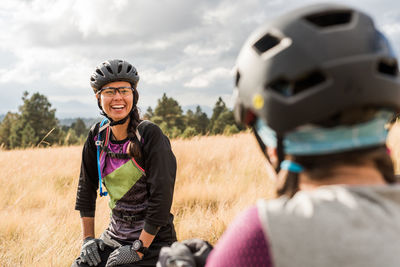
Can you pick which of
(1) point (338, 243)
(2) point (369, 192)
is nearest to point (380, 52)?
(2) point (369, 192)

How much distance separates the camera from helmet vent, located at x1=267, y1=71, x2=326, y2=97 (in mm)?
1197

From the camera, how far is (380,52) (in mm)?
1236

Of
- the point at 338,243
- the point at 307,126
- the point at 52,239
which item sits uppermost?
the point at 307,126

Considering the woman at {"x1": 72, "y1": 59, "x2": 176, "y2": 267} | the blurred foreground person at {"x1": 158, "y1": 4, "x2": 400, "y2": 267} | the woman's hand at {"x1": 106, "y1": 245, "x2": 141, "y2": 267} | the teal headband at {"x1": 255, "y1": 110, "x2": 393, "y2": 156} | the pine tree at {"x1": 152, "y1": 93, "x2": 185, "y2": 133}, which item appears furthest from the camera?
the pine tree at {"x1": 152, "y1": 93, "x2": 185, "y2": 133}

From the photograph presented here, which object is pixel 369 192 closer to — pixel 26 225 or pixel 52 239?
pixel 52 239

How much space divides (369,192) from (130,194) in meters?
2.22

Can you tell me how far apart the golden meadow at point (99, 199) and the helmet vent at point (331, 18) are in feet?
10.6

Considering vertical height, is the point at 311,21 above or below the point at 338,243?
above

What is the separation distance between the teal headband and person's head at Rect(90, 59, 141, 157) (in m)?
2.11

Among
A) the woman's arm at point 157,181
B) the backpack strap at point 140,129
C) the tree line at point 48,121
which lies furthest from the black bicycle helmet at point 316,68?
the tree line at point 48,121

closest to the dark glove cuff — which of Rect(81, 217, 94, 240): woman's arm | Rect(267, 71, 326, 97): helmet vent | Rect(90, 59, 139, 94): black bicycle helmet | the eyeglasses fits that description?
Rect(81, 217, 94, 240): woman's arm

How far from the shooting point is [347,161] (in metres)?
1.12

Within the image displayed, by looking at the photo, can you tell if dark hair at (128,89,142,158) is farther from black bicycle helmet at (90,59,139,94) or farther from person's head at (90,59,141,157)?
black bicycle helmet at (90,59,139,94)

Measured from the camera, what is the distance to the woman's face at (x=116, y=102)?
3.15m
